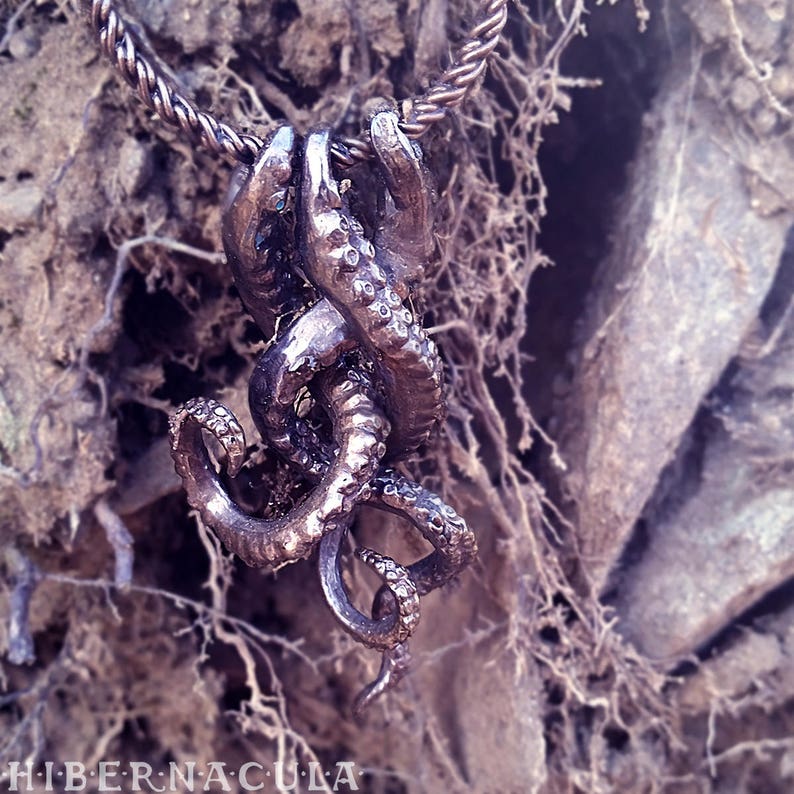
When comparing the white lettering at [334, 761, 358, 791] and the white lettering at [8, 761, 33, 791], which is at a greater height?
the white lettering at [334, 761, 358, 791]

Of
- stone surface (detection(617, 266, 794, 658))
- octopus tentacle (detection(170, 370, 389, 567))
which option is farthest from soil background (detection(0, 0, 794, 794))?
octopus tentacle (detection(170, 370, 389, 567))

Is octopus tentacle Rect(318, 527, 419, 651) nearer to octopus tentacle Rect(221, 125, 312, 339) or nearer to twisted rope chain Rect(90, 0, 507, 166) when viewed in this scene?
octopus tentacle Rect(221, 125, 312, 339)

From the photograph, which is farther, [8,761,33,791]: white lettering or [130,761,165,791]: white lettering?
[130,761,165,791]: white lettering

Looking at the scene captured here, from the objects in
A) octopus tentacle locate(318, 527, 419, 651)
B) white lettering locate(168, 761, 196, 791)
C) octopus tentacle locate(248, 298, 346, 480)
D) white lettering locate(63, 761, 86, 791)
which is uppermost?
octopus tentacle locate(248, 298, 346, 480)

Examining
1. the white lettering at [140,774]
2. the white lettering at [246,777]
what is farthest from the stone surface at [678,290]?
the white lettering at [140,774]

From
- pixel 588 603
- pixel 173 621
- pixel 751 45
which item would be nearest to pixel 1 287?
pixel 173 621

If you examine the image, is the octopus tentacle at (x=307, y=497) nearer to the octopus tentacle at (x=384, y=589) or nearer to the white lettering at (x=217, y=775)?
the octopus tentacle at (x=384, y=589)
